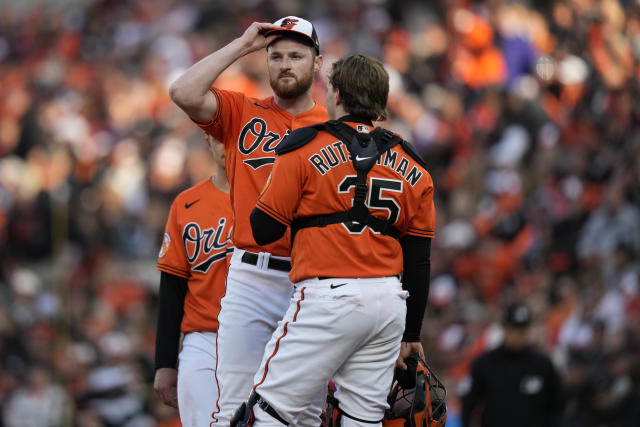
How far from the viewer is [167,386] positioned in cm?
627

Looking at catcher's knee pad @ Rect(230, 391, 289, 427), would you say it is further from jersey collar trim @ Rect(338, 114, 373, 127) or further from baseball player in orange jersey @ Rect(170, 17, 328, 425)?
jersey collar trim @ Rect(338, 114, 373, 127)

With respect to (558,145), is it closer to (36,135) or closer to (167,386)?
(167,386)

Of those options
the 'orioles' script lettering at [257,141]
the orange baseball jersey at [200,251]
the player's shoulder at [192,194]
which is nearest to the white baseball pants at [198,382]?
the orange baseball jersey at [200,251]

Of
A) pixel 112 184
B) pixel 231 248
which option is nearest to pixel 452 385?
pixel 231 248

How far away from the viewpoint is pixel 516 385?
7.88 metres

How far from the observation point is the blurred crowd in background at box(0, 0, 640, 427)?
998 cm

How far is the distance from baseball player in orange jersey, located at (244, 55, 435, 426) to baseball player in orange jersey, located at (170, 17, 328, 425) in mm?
515

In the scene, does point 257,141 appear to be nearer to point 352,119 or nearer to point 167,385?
point 352,119

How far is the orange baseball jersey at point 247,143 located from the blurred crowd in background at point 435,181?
14.7ft

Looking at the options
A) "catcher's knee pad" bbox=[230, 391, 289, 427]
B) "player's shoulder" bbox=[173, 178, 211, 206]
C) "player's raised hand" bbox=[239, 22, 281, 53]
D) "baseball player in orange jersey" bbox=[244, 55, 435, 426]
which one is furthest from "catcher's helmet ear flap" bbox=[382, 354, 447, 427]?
"player's shoulder" bbox=[173, 178, 211, 206]

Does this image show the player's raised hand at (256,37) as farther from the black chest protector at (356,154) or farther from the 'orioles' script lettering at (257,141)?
the black chest protector at (356,154)

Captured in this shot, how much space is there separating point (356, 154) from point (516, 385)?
12.6ft

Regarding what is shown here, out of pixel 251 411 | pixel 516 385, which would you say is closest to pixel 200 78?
pixel 251 411

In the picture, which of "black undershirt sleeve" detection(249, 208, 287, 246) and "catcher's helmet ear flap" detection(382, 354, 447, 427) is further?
"catcher's helmet ear flap" detection(382, 354, 447, 427)
